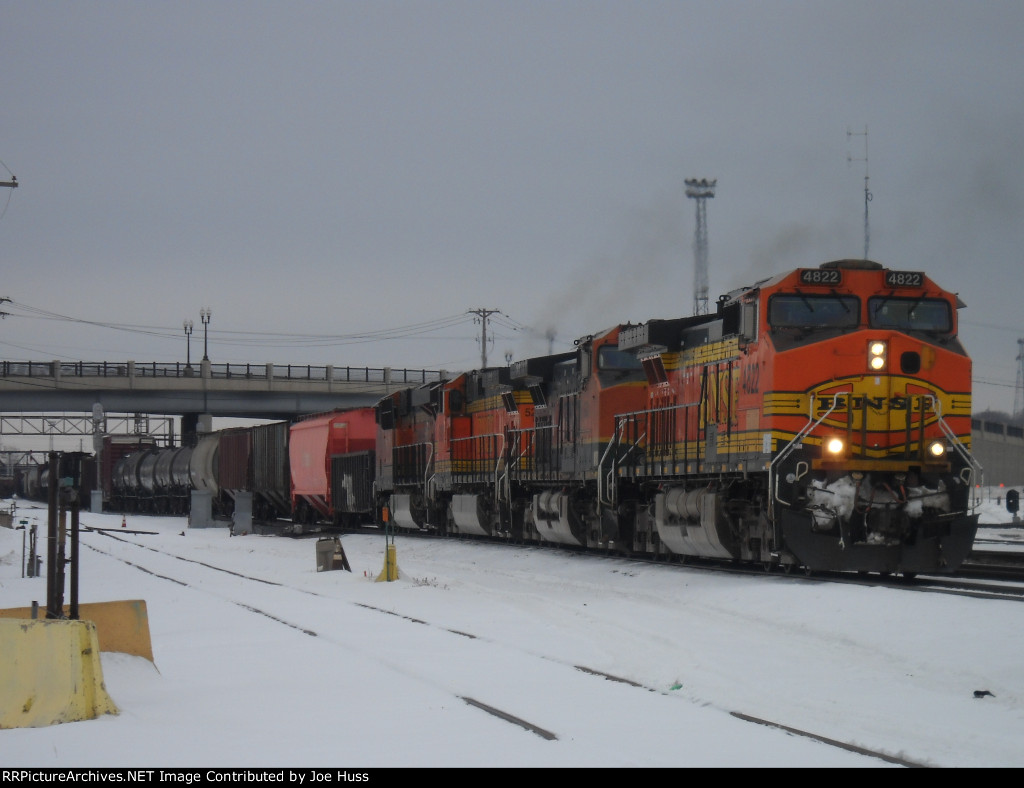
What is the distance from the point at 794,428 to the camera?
14812mm

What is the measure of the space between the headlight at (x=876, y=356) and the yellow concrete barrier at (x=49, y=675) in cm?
984

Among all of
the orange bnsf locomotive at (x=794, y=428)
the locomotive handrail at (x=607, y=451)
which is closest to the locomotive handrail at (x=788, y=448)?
the orange bnsf locomotive at (x=794, y=428)

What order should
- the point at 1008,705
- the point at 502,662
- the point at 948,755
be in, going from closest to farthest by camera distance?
the point at 948,755 < the point at 1008,705 < the point at 502,662

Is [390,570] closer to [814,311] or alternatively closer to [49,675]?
[814,311]

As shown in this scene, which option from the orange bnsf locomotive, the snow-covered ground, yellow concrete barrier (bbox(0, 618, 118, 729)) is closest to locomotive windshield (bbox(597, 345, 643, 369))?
the orange bnsf locomotive

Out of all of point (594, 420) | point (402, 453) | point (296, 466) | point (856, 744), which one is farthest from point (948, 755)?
point (296, 466)

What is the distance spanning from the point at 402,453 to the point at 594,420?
41.4 feet

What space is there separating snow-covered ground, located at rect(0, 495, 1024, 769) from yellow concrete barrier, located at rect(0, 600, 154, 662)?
145mm

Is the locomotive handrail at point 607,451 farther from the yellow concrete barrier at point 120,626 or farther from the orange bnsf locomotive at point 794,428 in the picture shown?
the yellow concrete barrier at point 120,626

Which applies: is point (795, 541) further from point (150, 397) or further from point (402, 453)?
point (150, 397)

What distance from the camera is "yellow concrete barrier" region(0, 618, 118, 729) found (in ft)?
26.5

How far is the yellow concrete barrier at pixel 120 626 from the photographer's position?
10047 millimetres

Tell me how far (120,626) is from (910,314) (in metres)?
10.2

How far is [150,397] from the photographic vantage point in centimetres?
6900
